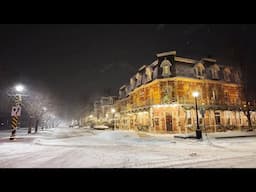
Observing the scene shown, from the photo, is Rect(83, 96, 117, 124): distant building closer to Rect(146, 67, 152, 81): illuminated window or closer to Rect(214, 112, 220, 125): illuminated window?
Rect(146, 67, 152, 81): illuminated window

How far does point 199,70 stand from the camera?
28375mm

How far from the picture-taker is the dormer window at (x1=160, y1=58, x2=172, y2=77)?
26.4 metres

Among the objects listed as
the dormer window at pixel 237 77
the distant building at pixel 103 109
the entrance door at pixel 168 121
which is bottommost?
the entrance door at pixel 168 121

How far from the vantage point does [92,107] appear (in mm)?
73250

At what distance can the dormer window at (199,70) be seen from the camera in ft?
91.8

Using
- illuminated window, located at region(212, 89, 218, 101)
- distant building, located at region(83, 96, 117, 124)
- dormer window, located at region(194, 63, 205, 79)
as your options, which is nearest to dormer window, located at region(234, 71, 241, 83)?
illuminated window, located at region(212, 89, 218, 101)

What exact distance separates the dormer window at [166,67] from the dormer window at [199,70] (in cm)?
491

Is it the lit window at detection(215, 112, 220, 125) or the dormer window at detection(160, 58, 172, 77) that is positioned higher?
the dormer window at detection(160, 58, 172, 77)

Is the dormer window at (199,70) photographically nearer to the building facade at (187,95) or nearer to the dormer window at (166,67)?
the building facade at (187,95)

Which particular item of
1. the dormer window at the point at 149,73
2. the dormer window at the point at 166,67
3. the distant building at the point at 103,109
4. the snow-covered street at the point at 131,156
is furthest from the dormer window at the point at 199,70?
the distant building at the point at 103,109

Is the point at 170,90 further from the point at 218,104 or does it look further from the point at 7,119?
the point at 7,119

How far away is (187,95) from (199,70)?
17.3ft
